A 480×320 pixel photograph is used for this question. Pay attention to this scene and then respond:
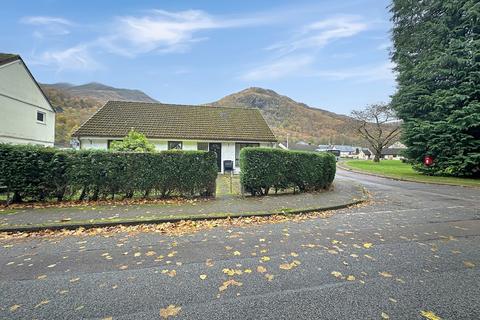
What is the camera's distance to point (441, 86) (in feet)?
63.2

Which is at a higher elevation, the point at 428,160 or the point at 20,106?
the point at 20,106

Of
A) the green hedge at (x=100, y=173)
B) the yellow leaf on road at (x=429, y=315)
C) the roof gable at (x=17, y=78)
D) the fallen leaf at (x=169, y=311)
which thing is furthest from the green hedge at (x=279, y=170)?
A: the roof gable at (x=17, y=78)

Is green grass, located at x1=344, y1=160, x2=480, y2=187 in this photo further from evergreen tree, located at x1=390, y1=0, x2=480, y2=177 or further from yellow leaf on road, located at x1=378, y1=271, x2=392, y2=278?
yellow leaf on road, located at x1=378, y1=271, x2=392, y2=278

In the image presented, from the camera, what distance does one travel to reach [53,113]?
25.9 meters

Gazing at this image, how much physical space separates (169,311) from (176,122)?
69.7ft

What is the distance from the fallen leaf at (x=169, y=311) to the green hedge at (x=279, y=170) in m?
7.10

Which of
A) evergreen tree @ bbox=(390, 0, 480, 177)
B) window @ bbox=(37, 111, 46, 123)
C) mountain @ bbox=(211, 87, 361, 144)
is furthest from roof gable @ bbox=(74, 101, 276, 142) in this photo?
mountain @ bbox=(211, 87, 361, 144)

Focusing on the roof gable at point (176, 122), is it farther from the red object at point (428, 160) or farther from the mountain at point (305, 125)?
the mountain at point (305, 125)

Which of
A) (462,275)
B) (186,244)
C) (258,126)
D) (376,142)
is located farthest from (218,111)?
(376,142)

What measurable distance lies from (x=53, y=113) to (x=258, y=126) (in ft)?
67.2

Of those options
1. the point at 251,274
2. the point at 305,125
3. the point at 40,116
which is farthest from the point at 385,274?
the point at 305,125

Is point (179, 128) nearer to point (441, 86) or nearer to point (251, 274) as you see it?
point (251, 274)

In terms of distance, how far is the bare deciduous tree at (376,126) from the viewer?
48844 millimetres

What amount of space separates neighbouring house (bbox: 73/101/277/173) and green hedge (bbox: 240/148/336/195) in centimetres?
1067
